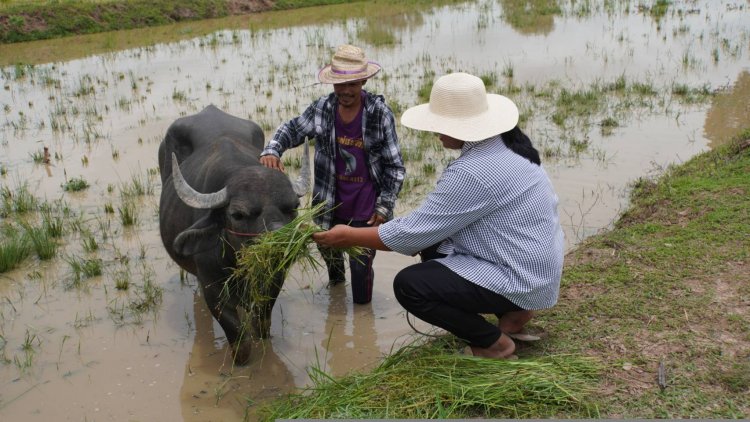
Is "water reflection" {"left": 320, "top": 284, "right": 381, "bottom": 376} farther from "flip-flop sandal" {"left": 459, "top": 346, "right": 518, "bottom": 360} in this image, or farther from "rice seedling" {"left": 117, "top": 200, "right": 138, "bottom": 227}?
"rice seedling" {"left": 117, "top": 200, "right": 138, "bottom": 227}

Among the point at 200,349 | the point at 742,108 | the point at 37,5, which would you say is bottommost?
the point at 200,349

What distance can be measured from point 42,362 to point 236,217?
4.46 feet

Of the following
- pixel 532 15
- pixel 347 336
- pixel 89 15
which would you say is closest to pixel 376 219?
pixel 347 336

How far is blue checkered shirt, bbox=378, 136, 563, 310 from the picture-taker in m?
2.51

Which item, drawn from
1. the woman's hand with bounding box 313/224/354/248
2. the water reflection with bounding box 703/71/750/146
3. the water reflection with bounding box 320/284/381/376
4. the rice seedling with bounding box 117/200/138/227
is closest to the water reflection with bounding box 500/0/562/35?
the water reflection with bounding box 703/71/750/146

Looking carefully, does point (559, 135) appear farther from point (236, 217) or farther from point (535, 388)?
point (535, 388)

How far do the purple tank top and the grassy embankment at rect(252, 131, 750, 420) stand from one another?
1.03 m

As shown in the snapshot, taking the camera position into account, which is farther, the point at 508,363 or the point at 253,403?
the point at 253,403

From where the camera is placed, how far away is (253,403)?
10.6ft

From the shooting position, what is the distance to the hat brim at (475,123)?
99.4 inches

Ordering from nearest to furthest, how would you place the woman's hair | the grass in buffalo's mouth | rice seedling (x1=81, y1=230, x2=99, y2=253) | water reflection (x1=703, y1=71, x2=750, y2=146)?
the woman's hair < the grass in buffalo's mouth < rice seedling (x1=81, y1=230, x2=99, y2=253) < water reflection (x1=703, y1=71, x2=750, y2=146)

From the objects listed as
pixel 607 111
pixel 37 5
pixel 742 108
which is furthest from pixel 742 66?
pixel 37 5

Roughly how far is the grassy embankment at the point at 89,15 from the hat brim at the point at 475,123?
1423cm

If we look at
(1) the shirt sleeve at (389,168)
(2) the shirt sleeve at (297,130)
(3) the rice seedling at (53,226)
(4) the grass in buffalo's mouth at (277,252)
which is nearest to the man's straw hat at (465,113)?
(4) the grass in buffalo's mouth at (277,252)
